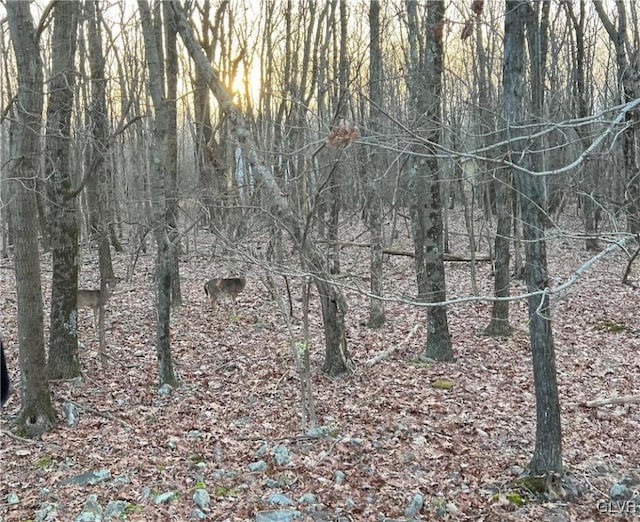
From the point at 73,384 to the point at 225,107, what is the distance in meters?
4.63

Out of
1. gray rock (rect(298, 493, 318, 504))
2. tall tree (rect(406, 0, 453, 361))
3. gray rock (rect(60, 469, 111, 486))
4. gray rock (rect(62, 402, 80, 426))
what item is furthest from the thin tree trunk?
gray rock (rect(62, 402, 80, 426))

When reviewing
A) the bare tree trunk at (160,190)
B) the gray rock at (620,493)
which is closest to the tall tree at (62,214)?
the bare tree trunk at (160,190)

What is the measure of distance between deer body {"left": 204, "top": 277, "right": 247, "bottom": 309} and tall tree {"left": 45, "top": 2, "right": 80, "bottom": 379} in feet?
14.2

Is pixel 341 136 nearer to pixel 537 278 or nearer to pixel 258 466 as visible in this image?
pixel 537 278

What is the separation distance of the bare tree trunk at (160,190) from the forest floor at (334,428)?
71cm

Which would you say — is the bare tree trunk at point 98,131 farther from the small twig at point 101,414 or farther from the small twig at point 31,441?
the small twig at point 31,441

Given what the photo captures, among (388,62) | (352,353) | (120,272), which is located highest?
(388,62)

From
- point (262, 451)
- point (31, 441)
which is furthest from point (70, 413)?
point (262, 451)

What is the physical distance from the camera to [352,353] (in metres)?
10.0

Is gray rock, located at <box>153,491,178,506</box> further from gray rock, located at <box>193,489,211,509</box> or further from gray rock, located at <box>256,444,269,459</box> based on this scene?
gray rock, located at <box>256,444,269,459</box>

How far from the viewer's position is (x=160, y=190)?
816 cm

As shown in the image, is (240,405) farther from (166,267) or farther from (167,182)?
(167,182)

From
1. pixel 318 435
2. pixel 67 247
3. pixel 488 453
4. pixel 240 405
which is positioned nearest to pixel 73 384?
pixel 67 247

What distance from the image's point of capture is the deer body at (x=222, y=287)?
1280cm
